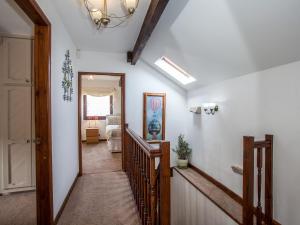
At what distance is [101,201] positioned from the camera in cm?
250

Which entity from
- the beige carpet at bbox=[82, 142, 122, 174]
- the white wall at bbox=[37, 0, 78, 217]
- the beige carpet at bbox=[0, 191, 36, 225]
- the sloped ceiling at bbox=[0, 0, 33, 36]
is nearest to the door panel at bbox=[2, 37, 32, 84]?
the sloped ceiling at bbox=[0, 0, 33, 36]

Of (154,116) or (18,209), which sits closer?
(18,209)

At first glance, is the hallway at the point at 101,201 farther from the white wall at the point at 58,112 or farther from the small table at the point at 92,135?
the small table at the point at 92,135

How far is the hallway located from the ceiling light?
7.13 feet

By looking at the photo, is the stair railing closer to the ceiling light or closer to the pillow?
the ceiling light

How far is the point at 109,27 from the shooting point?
282 cm

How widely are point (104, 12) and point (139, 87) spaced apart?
1948 millimetres

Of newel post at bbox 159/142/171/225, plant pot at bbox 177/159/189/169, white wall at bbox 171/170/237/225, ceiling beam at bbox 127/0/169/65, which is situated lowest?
white wall at bbox 171/170/237/225

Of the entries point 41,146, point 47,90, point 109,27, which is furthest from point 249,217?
point 109,27

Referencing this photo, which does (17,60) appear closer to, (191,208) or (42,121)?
(42,121)

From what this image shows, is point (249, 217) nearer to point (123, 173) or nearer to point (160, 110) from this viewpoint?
point (123, 173)

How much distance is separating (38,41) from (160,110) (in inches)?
114

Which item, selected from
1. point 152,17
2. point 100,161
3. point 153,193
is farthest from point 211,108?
point 100,161

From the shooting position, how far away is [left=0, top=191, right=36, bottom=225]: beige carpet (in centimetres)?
204
